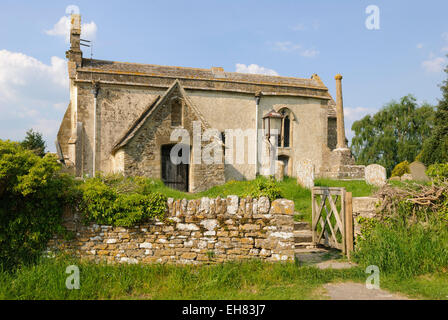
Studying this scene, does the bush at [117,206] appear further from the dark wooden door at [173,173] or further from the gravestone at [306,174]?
the gravestone at [306,174]

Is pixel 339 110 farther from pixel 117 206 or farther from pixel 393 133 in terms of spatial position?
pixel 393 133

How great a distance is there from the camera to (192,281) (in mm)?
5887

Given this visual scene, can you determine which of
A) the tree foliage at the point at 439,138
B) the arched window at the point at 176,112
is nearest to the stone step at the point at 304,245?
the arched window at the point at 176,112

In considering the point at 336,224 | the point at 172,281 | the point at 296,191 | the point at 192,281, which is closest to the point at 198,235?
the point at 192,281

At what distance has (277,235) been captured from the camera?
672 centimetres

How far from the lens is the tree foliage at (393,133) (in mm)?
37156

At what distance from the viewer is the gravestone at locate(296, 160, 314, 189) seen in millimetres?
14600

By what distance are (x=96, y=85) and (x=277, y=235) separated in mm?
14470

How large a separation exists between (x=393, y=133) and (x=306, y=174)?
28.5 meters

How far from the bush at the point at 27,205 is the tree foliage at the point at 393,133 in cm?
3765

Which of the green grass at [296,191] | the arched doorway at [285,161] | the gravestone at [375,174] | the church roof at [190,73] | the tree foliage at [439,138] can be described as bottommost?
the green grass at [296,191]
